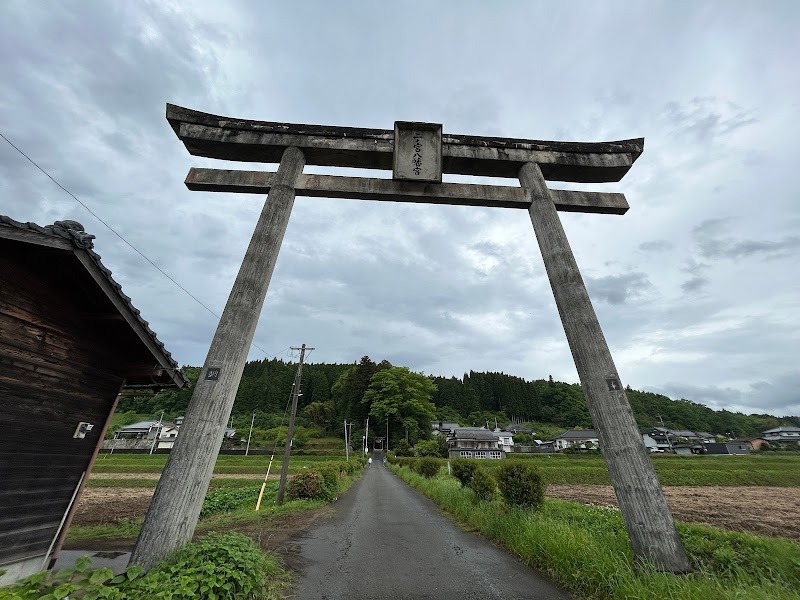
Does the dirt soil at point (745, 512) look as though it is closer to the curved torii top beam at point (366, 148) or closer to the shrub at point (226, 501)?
the curved torii top beam at point (366, 148)

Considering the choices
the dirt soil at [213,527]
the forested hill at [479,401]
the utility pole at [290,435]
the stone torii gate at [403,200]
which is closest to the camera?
the stone torii gate at [403,200]

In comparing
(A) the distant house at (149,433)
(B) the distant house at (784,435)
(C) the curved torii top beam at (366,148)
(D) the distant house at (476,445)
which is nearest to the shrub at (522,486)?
(C) the curved torii top beam at (366,148)

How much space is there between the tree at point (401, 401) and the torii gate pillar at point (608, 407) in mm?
60891

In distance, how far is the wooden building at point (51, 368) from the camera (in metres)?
4.42

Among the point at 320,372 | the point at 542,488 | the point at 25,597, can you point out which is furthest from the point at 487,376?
the point at 25,597

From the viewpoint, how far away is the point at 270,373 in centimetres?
9456

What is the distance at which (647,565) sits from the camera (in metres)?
3.62

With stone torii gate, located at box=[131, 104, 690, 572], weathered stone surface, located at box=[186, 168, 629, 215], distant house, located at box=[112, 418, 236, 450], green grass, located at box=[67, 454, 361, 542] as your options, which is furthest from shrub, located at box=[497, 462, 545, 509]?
distant house, located at box=[112, 418, 236, 450]

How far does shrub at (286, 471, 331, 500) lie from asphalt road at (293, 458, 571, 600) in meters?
5.97

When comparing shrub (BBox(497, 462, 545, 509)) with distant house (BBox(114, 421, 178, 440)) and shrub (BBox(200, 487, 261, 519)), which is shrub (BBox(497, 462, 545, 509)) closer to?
shrub (BBox(200, 487, 261, 519))

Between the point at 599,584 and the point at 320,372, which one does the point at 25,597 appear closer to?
the point at 599,584

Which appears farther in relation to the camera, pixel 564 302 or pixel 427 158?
pixel 427 158

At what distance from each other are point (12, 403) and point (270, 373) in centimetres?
9633

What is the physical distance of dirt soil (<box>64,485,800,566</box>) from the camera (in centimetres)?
936
